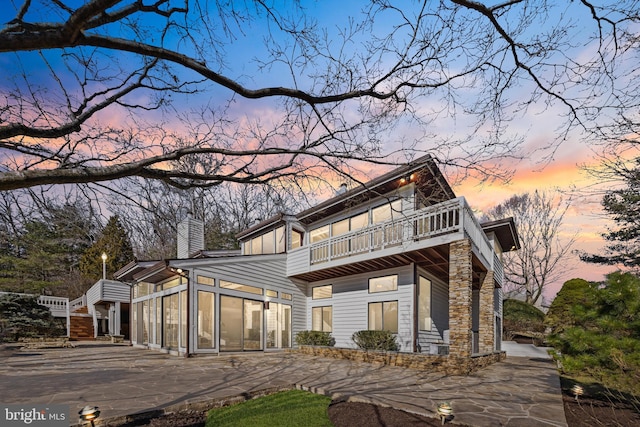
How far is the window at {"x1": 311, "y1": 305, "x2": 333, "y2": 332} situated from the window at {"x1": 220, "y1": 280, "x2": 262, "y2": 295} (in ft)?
10.1

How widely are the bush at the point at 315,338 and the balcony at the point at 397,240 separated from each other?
2484 millimetres

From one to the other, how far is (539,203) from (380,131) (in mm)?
24855

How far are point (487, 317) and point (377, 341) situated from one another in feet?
13.9

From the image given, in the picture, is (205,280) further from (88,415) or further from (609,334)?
(609,334)

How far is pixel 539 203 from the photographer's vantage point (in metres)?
24.8

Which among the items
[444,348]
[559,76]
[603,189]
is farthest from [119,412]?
[444,348]

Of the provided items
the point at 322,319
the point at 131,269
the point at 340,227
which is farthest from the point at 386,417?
the point at 131,269

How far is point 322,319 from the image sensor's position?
15773 mm

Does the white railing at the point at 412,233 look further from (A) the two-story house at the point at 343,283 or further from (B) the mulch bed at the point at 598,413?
(B) the mulch bed at the point at 598,413

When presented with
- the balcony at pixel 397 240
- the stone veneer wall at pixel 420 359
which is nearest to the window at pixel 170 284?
the balcony at pixel 397 240

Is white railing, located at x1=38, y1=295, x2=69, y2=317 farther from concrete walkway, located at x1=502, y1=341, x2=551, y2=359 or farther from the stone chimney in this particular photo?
concrete walkway, located at x1=502, y1=341, x2=551, y2=359

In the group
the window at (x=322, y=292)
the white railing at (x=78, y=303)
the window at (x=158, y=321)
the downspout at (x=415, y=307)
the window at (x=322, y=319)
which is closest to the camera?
the downspout at (x=415, y=307)

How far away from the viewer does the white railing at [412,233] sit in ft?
33.0

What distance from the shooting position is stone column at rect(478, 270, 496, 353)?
12.4m
